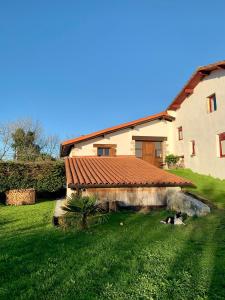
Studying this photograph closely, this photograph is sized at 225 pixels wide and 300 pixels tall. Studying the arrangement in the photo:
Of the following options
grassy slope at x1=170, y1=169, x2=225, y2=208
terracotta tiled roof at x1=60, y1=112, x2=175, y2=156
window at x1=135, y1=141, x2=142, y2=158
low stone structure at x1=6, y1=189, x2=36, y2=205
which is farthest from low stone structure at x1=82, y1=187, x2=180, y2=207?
window at x1=135, y1=141, x2=142, y2=158

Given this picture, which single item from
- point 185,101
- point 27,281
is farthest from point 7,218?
point 185,101

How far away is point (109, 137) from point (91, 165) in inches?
258

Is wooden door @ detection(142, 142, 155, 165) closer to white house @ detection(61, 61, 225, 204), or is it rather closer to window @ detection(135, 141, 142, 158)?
white house @ detection(61, 61, 225, 204)

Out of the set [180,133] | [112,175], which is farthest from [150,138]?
[112,175]

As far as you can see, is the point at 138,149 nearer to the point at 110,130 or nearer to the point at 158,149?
the point at 158,149

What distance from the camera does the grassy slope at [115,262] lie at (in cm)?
472

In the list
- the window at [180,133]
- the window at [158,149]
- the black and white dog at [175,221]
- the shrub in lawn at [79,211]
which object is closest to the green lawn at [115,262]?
the black and white dog at [175,221]

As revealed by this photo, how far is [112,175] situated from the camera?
1394 centimetres

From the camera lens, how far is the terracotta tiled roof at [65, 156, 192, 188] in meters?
12.4

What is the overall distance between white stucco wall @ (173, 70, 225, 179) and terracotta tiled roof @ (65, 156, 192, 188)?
5.90m

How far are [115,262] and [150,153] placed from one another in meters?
18.4

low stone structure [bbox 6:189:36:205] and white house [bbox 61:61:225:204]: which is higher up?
white house [bbox 61:61:225:204]

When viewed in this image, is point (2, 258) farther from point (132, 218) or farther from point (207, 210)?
point (207, 210)

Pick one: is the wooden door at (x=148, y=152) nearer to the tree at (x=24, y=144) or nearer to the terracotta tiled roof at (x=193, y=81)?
the terracotta tiled roof at (x=193, y=81)
